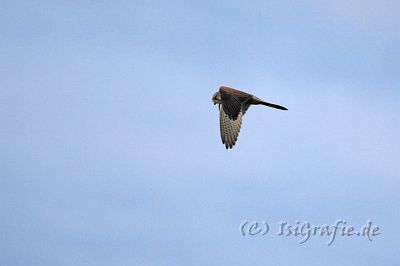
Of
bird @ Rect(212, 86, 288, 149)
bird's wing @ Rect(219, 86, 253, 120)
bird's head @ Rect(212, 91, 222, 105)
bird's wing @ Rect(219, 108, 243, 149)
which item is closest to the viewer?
bird's wing @ Rect(219, 108, 243, 149)

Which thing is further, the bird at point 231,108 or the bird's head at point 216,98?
the bird's head at point 216,98

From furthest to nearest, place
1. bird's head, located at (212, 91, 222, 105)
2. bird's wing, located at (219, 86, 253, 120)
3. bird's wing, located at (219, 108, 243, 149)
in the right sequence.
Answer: bird's head, located at (212, 91, 222, 105) → bird's wing, located at (219, 86, 253, 120) → bird's wing, located at (219, 108, 243, 149)

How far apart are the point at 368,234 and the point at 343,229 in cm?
87

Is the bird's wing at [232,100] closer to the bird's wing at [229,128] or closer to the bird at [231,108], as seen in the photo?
the bird at [231,108]

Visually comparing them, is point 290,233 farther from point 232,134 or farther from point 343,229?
point 232,134

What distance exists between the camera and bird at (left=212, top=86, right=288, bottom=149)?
23969 millimetres

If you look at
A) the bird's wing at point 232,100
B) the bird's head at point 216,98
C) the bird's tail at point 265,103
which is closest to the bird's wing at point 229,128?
the bird's wing at point 232,100

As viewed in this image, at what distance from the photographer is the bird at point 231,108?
23969 mm

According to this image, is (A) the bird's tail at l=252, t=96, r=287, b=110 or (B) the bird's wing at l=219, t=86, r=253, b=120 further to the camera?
(A) the bird's tail at l=252, t=96, r=287, b=110

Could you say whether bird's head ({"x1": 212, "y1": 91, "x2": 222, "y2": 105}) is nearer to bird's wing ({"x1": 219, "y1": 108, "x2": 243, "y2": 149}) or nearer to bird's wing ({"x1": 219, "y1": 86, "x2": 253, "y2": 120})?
bird's wing ({"x1": 219, "y1": 86, "x2": 253, "y2": 120})

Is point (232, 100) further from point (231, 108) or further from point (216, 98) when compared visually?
point (216, 98)

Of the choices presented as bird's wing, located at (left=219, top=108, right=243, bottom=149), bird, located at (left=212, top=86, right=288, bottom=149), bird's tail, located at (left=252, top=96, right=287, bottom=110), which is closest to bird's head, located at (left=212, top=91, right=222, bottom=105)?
bird, located at (left=212, top=86, right=288, bottom=149)

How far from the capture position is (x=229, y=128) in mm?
24141

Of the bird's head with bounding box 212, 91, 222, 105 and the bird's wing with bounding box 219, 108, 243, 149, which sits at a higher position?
the bird's head with bounding box 212, 91, 222, 105
